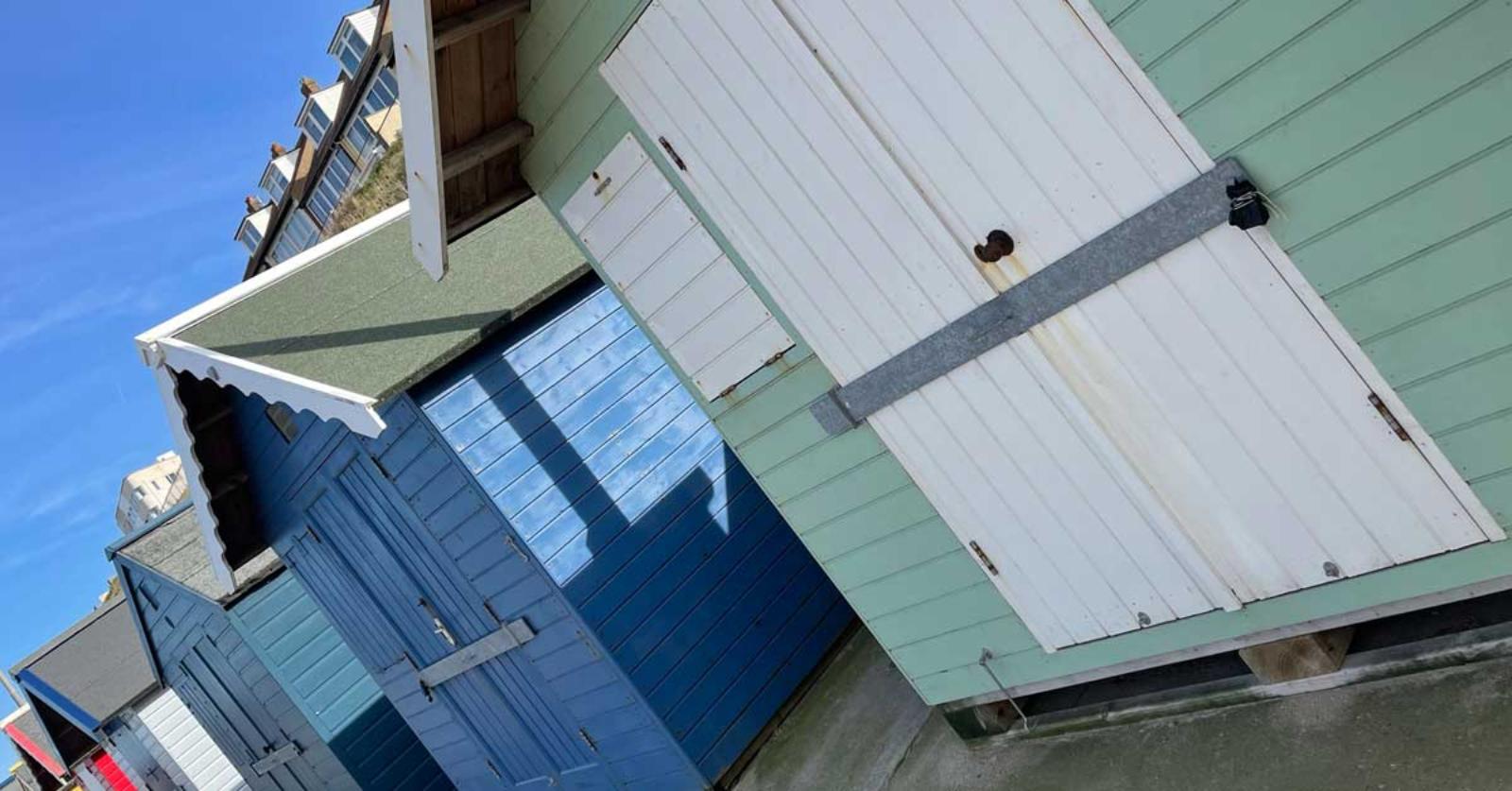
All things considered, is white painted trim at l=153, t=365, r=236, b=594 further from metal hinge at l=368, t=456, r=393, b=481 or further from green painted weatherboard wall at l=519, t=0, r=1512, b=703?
green painted weatherboard wall at l=519, t=0, r=1512, b=703

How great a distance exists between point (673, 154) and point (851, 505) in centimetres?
181

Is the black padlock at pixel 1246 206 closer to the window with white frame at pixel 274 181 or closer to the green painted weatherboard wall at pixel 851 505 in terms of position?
the green painted weatherboard wall at pixel 851 505

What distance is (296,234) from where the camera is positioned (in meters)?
37.8

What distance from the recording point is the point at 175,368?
7406 millimetres

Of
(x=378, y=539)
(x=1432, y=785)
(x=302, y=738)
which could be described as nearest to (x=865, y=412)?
(x=1432, y=785)

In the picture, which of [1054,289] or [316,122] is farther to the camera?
[316,122]

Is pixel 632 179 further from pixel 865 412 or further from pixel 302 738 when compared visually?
pixel 302 738

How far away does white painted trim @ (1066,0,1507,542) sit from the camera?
11.0ft

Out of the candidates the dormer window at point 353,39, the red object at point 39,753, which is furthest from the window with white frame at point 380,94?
the red object at point 39,753

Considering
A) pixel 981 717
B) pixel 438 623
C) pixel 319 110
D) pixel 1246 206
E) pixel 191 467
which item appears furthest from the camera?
pixel 319 110

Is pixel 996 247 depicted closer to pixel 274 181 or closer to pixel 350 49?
pixel 350 49

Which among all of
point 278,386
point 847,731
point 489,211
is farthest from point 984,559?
point 278,386

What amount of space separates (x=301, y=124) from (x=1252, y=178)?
4156cm

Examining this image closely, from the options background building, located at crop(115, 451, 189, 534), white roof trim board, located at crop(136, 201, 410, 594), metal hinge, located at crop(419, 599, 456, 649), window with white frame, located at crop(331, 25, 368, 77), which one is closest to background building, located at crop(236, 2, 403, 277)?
window with white frame, located at crop(331, 25, 368, 77)
